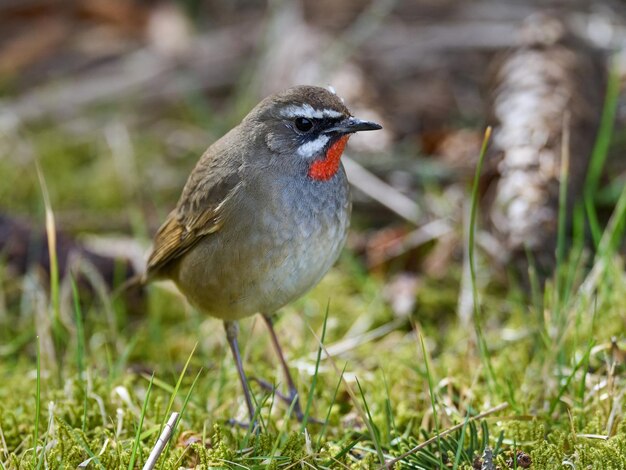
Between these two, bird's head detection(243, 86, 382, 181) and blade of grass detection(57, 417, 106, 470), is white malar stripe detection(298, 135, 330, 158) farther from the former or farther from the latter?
blade of grass detection(57, 417, 106, 470)

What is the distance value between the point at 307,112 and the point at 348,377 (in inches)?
60.2

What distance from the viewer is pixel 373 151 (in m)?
6.83

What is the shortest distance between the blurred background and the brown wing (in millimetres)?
1298

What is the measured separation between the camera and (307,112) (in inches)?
157

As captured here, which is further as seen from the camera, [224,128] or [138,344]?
[224,128]

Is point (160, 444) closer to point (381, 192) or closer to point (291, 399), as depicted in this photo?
point (291, 399)

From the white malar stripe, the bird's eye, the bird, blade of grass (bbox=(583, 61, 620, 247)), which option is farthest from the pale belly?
blade of grass (bbox=(583, 61, 620, 247))

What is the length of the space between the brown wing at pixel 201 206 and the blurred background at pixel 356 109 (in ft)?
4.26

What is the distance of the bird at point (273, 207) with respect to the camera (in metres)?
3.91

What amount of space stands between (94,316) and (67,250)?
0.53 metres

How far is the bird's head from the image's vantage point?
397cm

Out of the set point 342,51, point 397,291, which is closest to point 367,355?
point 397,291

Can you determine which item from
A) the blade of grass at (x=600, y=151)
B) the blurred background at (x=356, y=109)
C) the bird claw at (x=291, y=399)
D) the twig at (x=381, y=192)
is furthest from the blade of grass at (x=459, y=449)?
the twig at (x=381, y=192)

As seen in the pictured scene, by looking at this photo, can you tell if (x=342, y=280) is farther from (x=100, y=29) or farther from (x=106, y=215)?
(x=100, y=29)
